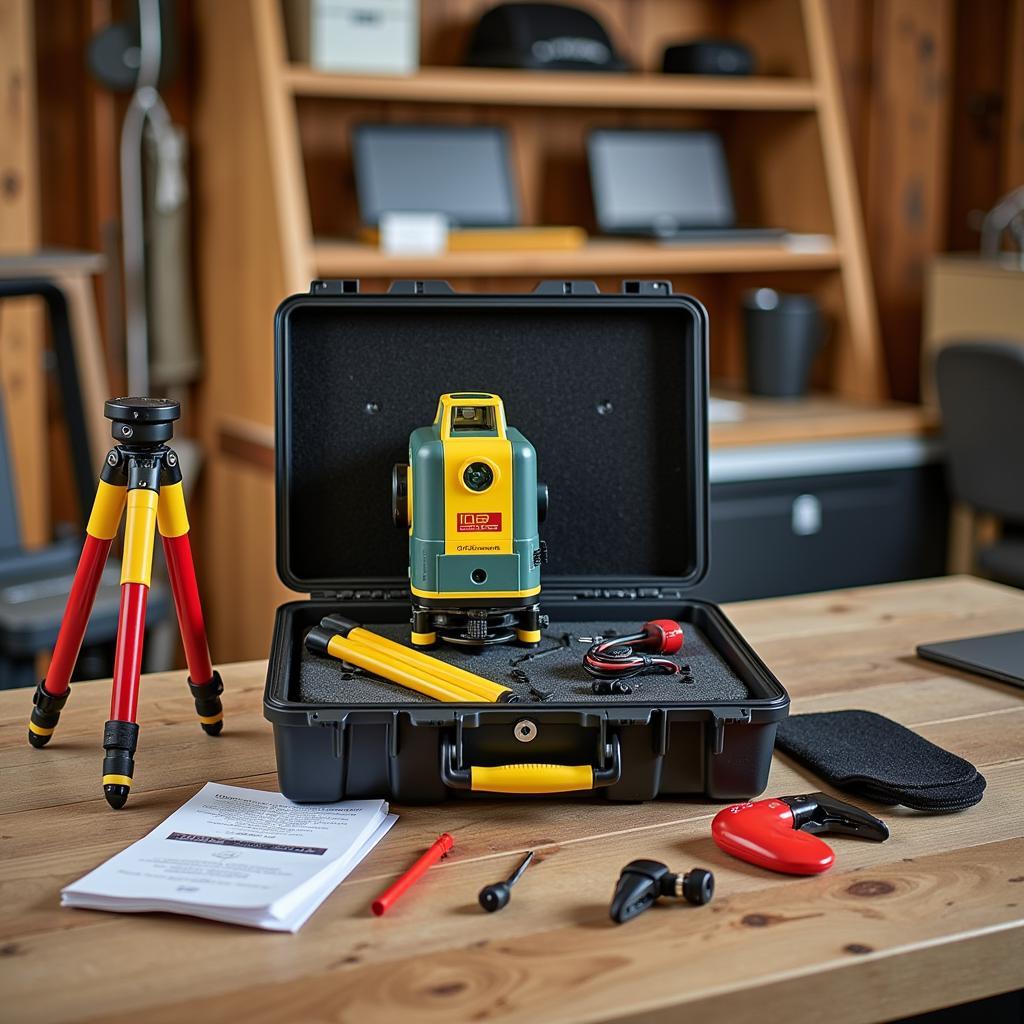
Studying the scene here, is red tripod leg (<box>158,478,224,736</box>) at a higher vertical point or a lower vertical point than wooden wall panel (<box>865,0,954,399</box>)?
lower

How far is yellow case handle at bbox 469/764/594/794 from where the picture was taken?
1.10 meters

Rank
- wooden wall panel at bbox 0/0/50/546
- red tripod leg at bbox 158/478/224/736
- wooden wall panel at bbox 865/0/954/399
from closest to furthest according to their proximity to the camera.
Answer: red tripod leg at bbox 158/478/224/736, wooden wall panel at bbox 0/0/50/546, wooden wall panel at bbox 865/0/954/399

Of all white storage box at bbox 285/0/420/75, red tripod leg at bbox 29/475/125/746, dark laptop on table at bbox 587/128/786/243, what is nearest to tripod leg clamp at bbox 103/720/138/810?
red tripod leg at bbox 29/475/125/746

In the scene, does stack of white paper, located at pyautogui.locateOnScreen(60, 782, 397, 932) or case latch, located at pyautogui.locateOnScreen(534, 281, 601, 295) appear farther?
case latch, located at pyautogui.locateOnScreen(534, 281, 601, 295)

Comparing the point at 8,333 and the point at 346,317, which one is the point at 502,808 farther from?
the point at 8,333

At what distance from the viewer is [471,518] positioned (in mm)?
1177

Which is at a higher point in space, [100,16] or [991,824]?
[100,16]

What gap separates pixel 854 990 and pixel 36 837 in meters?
0.60

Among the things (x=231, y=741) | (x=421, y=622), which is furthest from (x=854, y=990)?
(x=231, y=741)

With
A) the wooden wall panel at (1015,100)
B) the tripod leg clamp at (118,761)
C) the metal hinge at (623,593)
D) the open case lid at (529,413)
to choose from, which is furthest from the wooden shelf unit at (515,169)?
the tripod leg clamp at (118,761)

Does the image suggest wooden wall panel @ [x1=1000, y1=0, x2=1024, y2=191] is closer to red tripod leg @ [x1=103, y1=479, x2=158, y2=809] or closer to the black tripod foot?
red tripod leg @ [x1=103, y1=479, x2=158, y2=809]

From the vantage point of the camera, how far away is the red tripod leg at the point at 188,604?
120 centimetres

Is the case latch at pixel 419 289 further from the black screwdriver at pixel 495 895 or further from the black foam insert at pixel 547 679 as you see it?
the black screwdriver at pixel 495 895

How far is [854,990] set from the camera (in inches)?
34.7
